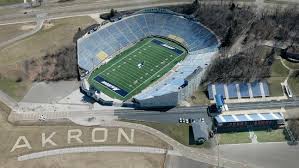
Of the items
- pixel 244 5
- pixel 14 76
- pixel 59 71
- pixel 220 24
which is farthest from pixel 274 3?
pixel 14 76

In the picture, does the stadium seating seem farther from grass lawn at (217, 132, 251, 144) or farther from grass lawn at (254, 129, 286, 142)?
grass lawn at (254, 129, 286, 142)

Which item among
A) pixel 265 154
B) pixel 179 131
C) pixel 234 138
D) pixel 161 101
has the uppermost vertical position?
pixel 161 101

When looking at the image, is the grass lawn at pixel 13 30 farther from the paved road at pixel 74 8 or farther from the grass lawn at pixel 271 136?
the grass lawn at pixel 271 136

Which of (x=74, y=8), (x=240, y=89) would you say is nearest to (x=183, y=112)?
(x=240, y=89)

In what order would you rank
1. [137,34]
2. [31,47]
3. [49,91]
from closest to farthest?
[49,91], [31,47], [137,34]

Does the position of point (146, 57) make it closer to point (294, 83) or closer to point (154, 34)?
point (154, 34)

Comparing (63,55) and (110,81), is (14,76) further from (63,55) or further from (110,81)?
(110,81)

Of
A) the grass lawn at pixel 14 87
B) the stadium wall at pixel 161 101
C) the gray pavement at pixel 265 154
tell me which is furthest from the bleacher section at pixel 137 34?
the gray pavement at pixel 265 154
